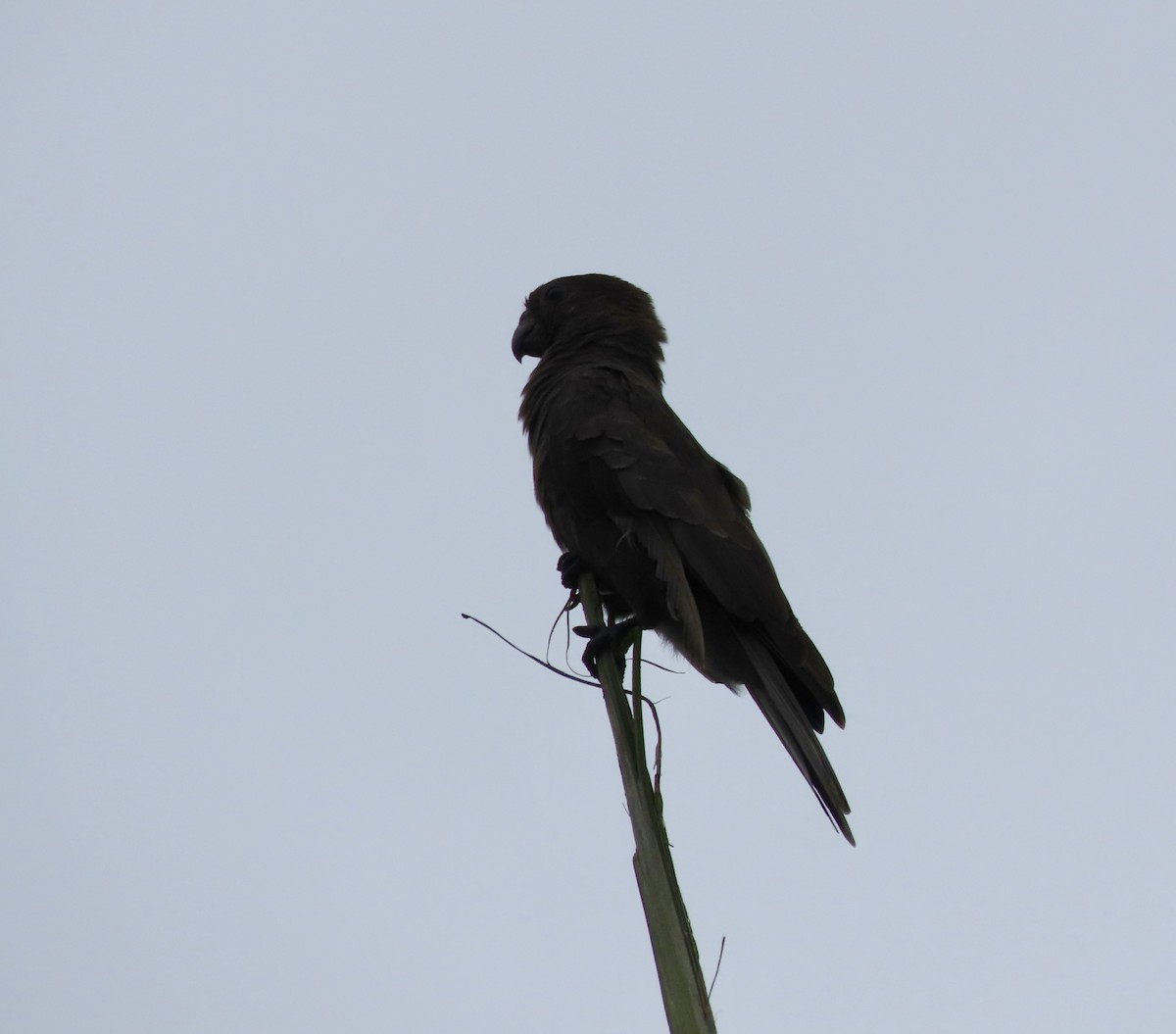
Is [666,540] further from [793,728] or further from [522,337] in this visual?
[522,337]

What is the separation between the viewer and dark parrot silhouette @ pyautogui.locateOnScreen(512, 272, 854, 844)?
15.7 ft

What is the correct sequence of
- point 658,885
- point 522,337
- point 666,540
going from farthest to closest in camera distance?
point 522,337 < point 666,540 < point 658,885

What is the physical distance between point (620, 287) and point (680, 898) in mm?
4914

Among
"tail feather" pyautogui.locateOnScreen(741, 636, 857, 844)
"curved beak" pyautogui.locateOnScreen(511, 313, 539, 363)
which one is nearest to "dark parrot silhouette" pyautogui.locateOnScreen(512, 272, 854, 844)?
"tail feather" pyautogui.locateOnScreen(741, 636, 857, 844)

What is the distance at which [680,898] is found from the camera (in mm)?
2578

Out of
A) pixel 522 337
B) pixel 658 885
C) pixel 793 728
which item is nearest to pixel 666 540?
pixel 793 728

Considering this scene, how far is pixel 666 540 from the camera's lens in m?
5.01

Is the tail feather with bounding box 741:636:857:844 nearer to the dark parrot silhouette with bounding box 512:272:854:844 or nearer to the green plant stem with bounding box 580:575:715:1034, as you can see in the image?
the dark parrot silhouette with bounding box 512:272:854:844

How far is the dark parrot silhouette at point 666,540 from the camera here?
4.79m

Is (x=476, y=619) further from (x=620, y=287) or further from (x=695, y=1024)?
(x=620, y=287)

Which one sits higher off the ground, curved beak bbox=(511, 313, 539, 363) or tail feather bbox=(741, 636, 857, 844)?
curved beak bbox=(511, 313, 539, 363)

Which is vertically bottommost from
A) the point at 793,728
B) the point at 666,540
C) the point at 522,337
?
the point at 793,728

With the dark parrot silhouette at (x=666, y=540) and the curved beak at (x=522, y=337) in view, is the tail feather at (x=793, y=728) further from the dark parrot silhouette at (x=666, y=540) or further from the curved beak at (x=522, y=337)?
the curved beak at (x=522, y=337)

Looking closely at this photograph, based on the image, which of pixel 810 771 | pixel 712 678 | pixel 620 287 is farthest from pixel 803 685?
pixel 620 287
